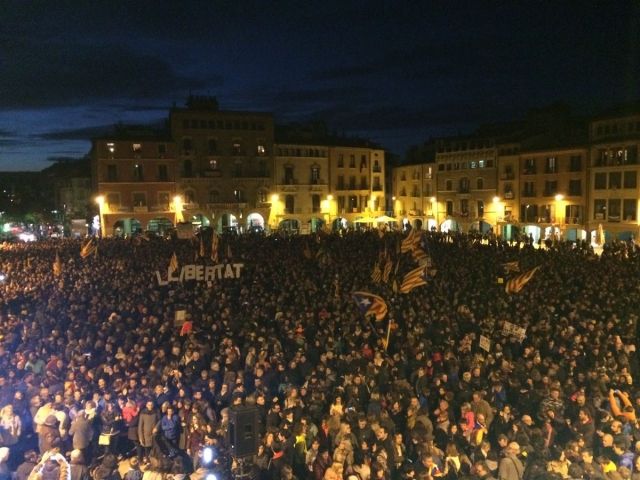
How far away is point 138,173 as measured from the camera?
4884 centimetres

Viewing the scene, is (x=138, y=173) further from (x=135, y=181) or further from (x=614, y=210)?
(x=614, y=210)

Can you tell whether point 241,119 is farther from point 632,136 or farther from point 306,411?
point 306,411

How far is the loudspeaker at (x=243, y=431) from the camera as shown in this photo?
22.3ft

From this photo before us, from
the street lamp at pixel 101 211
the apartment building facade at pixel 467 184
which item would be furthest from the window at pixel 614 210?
the street lamp at pixel 101 211

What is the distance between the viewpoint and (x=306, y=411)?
29.9 feet

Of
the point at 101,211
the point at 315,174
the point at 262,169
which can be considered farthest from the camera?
the point at 315,174

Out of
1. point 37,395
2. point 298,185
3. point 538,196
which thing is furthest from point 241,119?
point 37,395

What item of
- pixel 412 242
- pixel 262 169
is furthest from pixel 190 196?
pixel 412 242

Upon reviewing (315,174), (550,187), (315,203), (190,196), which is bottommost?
(315,203)

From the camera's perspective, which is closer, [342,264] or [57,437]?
[57,437]

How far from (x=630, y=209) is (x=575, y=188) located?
4584 millimetres

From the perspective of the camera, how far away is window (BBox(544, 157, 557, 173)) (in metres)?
45.0

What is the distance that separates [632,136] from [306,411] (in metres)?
38.3

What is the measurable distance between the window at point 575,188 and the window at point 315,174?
72.7ft
